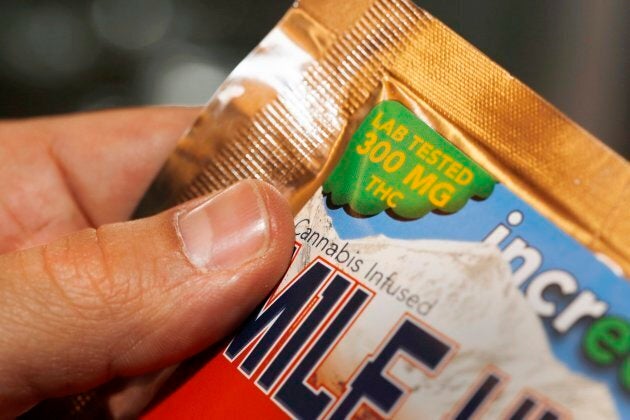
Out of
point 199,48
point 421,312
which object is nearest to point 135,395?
point 421,312

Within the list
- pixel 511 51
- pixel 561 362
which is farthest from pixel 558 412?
pixel 511 51

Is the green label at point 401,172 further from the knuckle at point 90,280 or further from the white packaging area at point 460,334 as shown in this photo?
the knuckle at point 90,280

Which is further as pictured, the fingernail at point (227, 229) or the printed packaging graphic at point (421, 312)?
the fingernail at point (227, 229)

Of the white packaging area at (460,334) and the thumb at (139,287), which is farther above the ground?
the white packaging area at (460,334)

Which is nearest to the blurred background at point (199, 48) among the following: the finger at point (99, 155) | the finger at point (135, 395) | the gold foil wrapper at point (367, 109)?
the finger at point (99, 155)

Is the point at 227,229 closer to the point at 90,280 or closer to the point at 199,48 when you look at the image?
the point at 90,280

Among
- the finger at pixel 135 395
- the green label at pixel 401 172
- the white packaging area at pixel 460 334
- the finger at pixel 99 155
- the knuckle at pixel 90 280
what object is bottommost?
the finger at pixel 135 395

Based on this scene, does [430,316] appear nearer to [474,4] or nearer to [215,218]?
[215,218]

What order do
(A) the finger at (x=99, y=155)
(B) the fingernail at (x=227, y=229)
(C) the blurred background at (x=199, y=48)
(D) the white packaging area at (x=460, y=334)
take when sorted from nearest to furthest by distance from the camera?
(D) the white packaging area at (x=460, y=334), (B) the fingernail at (x=227, y=229), (A) the finger at (x=99, y=155), (C) the blurred background at (x=199, y=48)

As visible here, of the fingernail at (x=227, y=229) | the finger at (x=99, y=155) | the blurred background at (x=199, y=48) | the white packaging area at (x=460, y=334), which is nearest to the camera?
the white packaging area at (x=460, y=334)
